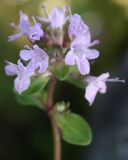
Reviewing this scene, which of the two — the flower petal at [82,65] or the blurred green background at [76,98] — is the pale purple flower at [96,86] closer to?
the flower petal at [82,65]

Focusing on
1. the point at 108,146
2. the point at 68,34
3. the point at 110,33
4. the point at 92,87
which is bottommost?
the point at 108,146

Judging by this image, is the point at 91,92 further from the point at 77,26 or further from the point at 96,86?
the point at 77,26

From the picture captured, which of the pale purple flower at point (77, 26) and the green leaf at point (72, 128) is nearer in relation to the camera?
the pale purple flower at point (77, 26)

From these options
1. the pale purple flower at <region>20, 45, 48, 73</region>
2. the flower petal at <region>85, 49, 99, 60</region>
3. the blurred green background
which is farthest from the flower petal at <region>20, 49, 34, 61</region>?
the blurred green background

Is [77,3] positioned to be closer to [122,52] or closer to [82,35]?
[122,52]

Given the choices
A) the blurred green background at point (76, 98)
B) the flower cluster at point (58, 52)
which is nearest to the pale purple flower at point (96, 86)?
the flower cluster at point (58, 52)

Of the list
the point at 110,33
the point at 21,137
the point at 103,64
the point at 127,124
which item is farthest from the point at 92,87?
the point at 110,33

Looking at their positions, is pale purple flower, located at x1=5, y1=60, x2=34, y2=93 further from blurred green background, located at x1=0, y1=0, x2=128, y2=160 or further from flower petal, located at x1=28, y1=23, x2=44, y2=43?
blurred green background, located at x1=0, y1=0, x2=128, y2=160
